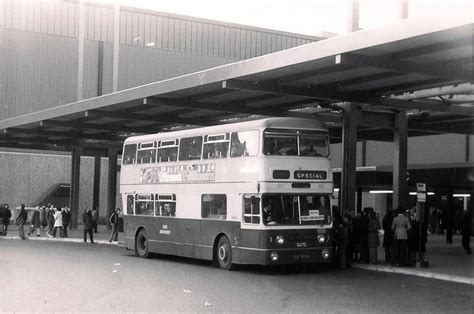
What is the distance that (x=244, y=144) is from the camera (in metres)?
19.4

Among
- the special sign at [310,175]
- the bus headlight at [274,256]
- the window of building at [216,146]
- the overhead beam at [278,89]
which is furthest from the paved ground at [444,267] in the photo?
the window of building at [216,146]

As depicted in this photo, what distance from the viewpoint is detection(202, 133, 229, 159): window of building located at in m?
20.2

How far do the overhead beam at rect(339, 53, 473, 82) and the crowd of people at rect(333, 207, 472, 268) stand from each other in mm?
4201

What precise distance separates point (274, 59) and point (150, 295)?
725cm

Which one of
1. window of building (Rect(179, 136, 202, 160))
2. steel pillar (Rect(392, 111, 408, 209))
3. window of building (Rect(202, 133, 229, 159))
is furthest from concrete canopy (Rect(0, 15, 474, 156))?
window of building (Rect(179, 136, 202, 160))

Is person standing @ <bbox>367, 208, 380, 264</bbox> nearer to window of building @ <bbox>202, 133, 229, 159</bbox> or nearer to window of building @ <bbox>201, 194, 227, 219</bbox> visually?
window of building @ <bbox>201, 194, 227, 219</bbox>

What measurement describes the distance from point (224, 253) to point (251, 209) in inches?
72.4

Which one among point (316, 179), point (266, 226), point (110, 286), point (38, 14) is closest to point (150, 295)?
point (110, 286)

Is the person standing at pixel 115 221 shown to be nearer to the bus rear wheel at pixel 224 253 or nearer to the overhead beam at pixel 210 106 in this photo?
the overhead beam at pixel 210 106

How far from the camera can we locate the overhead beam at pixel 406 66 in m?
17.0

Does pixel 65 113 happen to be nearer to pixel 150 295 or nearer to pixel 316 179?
pixel 316 179

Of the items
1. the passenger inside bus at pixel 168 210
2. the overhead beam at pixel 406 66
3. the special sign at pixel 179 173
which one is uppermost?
the overhead beam at pixel 406 66

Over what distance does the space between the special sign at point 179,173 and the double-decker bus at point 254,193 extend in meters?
0.03

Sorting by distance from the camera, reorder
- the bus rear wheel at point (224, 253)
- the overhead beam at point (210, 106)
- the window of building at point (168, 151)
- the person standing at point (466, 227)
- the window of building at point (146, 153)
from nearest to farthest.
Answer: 1. the bus rear wheel at point (224, 253)
2. the window of building at point (168, 151)
3. the window of building at point (146, 153)
4. the overhead beam at point (210, 106)
5. the person standing at point (466, 227)
